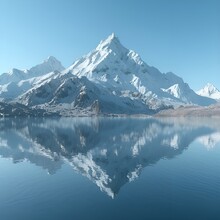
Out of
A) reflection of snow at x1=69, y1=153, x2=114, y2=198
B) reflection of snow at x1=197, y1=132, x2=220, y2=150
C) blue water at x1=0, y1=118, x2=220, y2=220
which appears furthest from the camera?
reflection of snow at x1=197, y1=132, x2=220, y2=150

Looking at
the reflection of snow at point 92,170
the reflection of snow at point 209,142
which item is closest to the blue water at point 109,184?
the reflection of snow at point 92,170

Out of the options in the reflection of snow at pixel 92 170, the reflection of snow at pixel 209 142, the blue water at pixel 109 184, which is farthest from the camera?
the reflection of snow at pixel 209 142

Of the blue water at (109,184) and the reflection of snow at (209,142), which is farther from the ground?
the reflection of snow at (209,142)

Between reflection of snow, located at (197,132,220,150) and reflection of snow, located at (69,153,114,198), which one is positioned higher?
reflection of snow, located at (197,132,220,150)

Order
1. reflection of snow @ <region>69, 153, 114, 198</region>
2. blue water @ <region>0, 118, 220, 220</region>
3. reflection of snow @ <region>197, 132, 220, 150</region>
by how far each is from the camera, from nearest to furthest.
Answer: blue water @ <region>0, 118, 220, 220</region> < reflection of snow @ <region>69, 153, 114, 198</region> < reflection of snow @ <region>197, 132, 220, 150</region>

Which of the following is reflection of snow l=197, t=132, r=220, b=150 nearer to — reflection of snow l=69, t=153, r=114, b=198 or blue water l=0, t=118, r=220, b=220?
blue water l=0, t=118, r=220, b=220

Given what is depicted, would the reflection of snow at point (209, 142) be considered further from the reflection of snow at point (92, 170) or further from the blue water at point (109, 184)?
the reflection of snow at point (92, 170)

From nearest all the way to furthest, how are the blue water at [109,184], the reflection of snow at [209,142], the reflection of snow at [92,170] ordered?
1. the blue water at [109,184]
2. the reflection of snow at [92,170]
3. the reflection of snow at [209,142]

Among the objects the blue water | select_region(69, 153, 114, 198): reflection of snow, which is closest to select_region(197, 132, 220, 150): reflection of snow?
the blue water

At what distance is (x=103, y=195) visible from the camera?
61.1 m

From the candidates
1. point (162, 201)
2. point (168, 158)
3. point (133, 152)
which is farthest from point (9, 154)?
point (162, 201)

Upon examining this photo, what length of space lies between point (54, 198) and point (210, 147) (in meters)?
88.9

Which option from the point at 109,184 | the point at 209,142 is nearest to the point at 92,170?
the point at 109,184

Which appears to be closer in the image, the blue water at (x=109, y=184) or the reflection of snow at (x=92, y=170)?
the blue water at (x=109, y=184)
